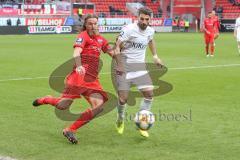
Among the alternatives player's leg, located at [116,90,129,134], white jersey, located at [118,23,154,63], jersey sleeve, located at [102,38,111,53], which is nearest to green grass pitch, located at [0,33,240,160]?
player's leg, located at [116,90,129,134]

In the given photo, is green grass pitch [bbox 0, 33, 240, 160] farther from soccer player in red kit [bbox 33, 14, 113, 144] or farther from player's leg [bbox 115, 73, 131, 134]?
soccer player in red kit [bbox 33, 14, 113, 144]

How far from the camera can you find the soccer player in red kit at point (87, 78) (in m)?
8.66

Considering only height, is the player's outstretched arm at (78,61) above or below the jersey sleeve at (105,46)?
below

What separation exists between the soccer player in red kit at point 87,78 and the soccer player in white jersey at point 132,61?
0.54 meters

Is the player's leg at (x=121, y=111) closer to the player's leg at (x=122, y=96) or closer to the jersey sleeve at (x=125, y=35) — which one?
the player's leg at (x=122, y=96)

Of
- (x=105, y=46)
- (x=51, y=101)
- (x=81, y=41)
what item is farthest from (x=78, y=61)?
(x=51, y=101)

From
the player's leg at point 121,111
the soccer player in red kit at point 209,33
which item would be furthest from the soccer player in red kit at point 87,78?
the soccer player in red kit at point 209,33

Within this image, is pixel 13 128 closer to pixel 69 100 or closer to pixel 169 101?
pixel 69 100

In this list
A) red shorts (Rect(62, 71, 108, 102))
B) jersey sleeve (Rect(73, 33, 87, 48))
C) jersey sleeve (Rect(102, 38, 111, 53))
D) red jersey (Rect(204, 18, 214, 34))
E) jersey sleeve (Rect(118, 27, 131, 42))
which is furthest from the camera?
red jersey (Rect(204, 18, 214, 34))

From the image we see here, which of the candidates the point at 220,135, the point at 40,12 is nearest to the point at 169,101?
the point at 220,135

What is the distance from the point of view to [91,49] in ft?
28.8

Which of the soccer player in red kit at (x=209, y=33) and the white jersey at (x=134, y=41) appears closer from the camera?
the white jersey at (x=134, y=41)

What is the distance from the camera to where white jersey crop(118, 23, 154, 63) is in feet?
31.0

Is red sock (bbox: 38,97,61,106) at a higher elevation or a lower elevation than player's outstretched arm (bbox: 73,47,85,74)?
A: lower
